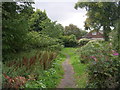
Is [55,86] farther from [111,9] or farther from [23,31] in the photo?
[111,9]

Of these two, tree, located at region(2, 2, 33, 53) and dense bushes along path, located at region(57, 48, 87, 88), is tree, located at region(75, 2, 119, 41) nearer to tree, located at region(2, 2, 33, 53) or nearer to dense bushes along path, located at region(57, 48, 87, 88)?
dense bushes along path, located at region(57, 48, 87, 88)

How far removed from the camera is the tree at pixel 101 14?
2709 cm

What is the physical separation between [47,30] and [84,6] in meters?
13.8

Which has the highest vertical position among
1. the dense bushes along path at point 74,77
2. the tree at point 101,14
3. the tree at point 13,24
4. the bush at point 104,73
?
the tree at point 101,14

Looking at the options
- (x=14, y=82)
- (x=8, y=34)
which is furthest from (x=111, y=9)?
(x=14, y=82)

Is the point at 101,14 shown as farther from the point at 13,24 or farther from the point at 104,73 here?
the point at 104,73

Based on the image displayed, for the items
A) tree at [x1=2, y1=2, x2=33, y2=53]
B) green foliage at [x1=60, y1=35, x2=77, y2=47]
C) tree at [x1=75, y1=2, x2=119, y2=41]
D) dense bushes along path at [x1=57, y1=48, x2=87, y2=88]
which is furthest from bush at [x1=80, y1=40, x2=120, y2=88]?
green foliage at [x1=60, y1=35, x2=77, y2=47]

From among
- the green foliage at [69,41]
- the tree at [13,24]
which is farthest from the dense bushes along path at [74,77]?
the green foliage at [69,41]

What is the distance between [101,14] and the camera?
27.2 meters

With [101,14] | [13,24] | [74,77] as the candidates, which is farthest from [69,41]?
[13,24]

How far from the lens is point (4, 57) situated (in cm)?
755

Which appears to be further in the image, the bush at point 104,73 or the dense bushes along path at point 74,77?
the dense bushes along path at point 74,77

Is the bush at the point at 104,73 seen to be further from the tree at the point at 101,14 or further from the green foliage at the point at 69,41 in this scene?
the green foliage at the point at 69,41

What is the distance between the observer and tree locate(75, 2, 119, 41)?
27.1 metres
